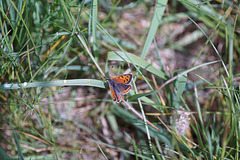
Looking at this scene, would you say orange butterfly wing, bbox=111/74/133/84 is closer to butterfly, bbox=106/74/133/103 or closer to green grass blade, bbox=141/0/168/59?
butterfly, bbox=106/74/133/103

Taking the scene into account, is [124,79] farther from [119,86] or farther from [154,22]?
[154,22]

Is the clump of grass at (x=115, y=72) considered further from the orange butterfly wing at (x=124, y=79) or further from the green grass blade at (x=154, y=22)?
the orange butterfly wing at (x=124, y=79)

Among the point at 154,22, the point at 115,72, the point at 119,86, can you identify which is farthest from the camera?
the point at 115,72

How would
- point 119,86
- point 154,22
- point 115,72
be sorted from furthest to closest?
point 115,72
point 154,22
point 119,86

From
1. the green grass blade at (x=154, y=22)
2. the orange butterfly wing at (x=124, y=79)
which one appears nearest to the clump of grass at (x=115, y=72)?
the green grass blade at (x=154, y=22)

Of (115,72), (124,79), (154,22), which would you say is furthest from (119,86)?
(154,22)

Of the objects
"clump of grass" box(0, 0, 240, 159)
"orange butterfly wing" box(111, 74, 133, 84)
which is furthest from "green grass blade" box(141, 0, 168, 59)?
"orange butterfly wing" box(111, 74, 133, 84)

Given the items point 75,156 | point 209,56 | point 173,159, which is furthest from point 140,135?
point 209,56
